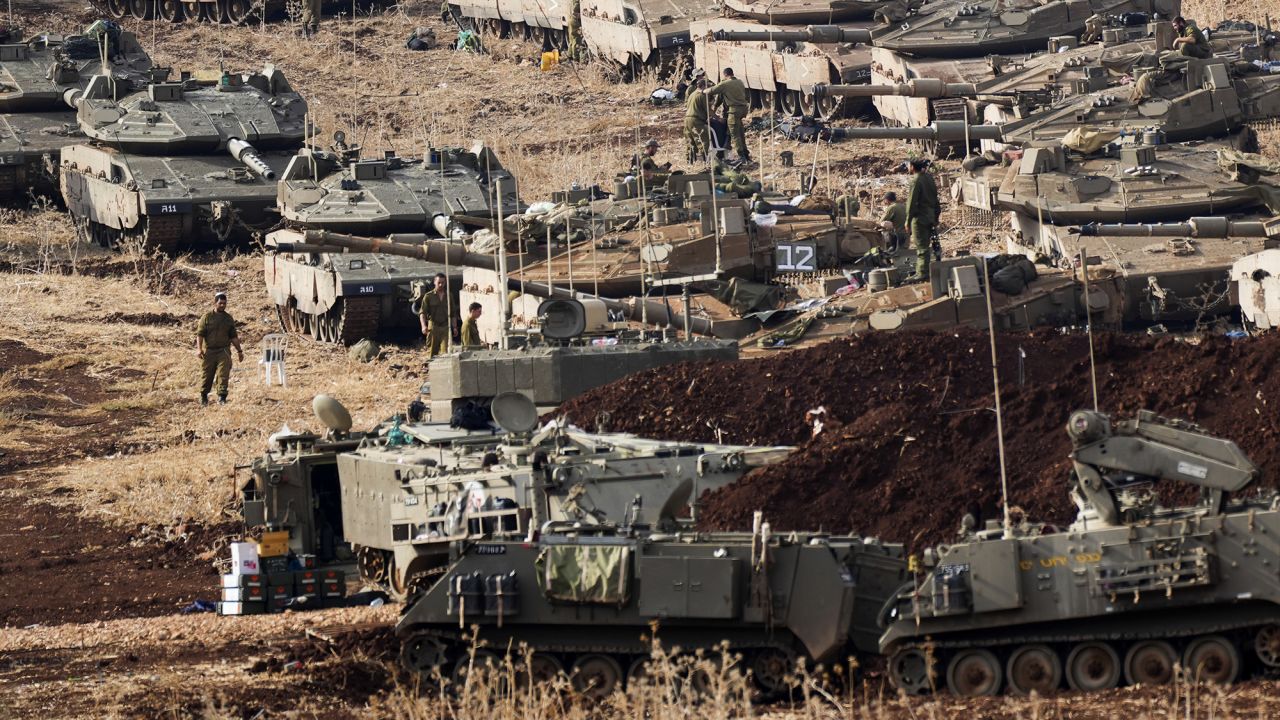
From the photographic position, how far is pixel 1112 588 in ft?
45.8

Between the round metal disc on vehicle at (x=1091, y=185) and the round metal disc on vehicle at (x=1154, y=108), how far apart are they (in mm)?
3537

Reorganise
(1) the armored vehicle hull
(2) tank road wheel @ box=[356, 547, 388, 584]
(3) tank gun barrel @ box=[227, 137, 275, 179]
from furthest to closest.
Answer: (3) tank gun barrel @ box=[227, 137, 275, 179], (1) the armored vehicle hull, (2) tank road wheel @ box=[356, 547, 388, 584]

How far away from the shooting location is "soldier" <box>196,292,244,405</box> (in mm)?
26750

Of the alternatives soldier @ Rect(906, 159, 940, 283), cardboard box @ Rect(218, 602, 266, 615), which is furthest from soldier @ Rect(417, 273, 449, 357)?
cardboard box @ Rect(218, 602, 266, 615)

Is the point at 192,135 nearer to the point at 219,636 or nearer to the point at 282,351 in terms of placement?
the point at 282,351

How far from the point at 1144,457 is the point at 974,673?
5.19 feet

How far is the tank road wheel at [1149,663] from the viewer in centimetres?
1395

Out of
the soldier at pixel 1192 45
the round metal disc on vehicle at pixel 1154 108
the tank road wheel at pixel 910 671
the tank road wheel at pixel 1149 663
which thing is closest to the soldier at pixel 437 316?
the round metal disc on vehicle at pixel 1154 108

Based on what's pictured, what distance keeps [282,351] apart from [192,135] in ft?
25.9

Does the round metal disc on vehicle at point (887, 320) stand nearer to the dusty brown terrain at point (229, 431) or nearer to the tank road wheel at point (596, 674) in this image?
the dusty brown terrain at point (229, 431)

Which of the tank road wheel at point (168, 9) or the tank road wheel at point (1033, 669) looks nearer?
the tank road wheel at point (1033, 669)

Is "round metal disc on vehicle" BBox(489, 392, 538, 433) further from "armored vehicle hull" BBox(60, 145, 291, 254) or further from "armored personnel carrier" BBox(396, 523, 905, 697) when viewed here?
"armored vehicle hull" BBox(60, 145, 291, 254)

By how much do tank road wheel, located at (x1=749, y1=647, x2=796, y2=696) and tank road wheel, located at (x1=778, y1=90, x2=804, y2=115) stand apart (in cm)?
2701

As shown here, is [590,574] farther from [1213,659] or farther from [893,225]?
[893,225]
